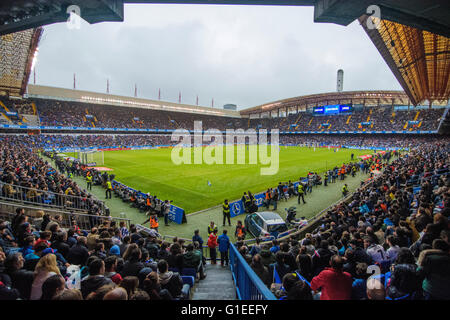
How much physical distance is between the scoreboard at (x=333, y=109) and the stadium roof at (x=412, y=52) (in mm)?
49608

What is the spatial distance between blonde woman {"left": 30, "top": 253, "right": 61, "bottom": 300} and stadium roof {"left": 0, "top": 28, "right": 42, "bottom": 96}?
82.7 feet

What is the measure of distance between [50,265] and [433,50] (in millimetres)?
20289

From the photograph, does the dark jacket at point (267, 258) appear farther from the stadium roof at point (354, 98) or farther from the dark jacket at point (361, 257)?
the stadium roof at point (354, 98)

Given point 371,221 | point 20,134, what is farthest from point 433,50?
point 20,134

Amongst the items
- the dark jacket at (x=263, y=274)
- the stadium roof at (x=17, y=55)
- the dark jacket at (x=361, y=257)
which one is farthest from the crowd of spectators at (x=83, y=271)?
the stadium roof at (x=17, y=55)

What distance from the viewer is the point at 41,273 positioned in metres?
3.33

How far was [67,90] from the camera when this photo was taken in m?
58.6

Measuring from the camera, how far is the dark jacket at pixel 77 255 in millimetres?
4676

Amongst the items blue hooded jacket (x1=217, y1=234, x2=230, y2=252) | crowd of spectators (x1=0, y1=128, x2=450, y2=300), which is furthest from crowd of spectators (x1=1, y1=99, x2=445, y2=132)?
blue hooded jacket (x1=217, y1=234, x2=230, y2=252)

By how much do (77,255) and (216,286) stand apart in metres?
3.13

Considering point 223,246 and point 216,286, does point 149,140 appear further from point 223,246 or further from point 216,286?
point 216,286

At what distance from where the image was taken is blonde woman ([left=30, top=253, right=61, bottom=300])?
3.24m
